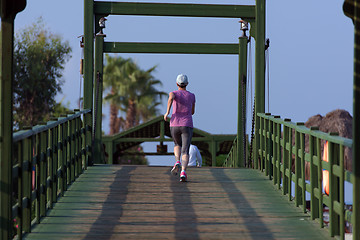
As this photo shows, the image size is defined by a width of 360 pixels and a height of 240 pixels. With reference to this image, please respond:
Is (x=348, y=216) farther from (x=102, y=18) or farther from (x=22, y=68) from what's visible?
(x=22, y=68)

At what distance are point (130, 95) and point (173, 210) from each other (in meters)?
42.7

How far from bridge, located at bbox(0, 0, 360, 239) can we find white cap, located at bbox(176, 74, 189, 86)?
4.84 feet

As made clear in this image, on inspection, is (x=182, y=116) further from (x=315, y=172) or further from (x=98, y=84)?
(x=98, y=84)

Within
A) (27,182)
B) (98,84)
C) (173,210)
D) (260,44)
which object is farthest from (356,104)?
(98,84)

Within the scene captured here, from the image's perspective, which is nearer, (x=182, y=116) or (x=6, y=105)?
(x=6, y=105)

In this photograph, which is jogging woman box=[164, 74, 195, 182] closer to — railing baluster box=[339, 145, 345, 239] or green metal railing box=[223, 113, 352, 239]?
green metal railing box=[223, 113, 352, 239]

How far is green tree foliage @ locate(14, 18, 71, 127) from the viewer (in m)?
45.4

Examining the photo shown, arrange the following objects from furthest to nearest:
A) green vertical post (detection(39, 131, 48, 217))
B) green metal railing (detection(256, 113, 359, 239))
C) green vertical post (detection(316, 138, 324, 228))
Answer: green vertical post (detection(39, 131, 48, 217)) → green vertical post (detection(316, 138, 324, 228)) → green metal railing (detection(256, 113, 359, 239))

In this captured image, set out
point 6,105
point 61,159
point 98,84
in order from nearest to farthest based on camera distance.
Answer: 1. point 6,105
2. point 61,159
3. point 98,84

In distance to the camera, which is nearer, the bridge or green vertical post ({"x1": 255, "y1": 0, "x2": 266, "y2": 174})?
the bridge

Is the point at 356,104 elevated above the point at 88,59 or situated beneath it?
situated beneath

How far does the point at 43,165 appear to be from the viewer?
327 inches

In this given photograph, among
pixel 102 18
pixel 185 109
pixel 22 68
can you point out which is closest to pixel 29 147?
pixel 185 109

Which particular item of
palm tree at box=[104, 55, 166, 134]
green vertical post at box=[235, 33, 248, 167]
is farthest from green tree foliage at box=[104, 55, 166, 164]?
green vertical post at box=[235, 33, 248, 167]
